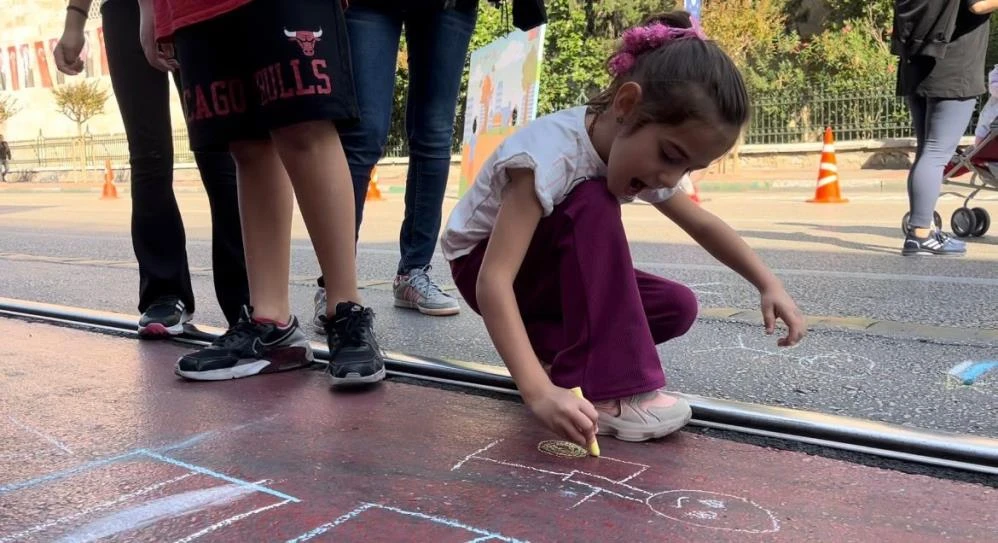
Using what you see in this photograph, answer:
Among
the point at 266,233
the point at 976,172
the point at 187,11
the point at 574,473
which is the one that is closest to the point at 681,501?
the point at 574,473

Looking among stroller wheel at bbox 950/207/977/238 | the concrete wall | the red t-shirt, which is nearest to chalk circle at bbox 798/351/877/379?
the red t-shirt

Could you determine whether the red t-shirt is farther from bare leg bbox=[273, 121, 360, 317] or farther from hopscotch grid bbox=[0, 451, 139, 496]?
hopscotch grid bbox=[0, 451, 139, 496]

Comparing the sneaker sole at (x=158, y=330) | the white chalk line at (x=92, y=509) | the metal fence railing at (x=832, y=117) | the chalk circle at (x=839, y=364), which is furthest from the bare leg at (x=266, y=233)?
the metal fence railing at (x=832, y=117)

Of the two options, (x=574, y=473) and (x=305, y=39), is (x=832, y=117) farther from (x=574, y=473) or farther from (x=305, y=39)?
(x=574, y=473)

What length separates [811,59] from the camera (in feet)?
63.2

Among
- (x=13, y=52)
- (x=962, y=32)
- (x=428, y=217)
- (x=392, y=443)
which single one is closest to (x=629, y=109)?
(x=392, y=443)

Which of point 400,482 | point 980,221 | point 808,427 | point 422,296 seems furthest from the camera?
point 980,221

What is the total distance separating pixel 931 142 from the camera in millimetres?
4926

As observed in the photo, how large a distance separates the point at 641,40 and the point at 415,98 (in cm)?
154

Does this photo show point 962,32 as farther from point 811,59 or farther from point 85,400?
point 811,59

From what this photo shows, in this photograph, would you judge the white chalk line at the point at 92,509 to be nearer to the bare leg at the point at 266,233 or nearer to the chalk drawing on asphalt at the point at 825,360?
the bare leg at the point at 266,233

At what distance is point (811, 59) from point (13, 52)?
29.7 m

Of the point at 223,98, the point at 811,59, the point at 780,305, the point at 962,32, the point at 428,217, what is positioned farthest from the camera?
the point at 811,59

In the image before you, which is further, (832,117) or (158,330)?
(832,117)
